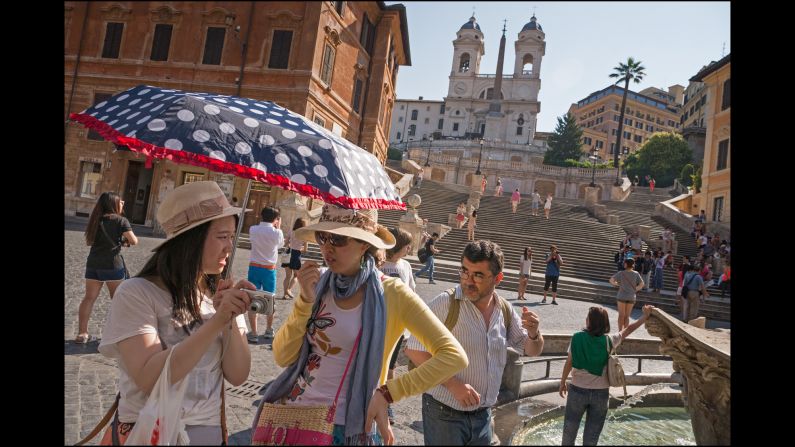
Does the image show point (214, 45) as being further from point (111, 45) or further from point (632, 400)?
point (632, 400)

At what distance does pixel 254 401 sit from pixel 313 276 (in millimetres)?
2693

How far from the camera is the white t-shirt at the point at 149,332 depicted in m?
1.67

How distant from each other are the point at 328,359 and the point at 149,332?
686 mm

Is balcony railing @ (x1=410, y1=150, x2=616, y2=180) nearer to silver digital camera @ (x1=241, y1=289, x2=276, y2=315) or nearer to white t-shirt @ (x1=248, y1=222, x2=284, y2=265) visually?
white t-shirt @ (x1=248, y1=222, x2=284, y2=265)

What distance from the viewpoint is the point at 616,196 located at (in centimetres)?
3484

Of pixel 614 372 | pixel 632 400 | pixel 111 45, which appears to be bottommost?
pixel 632 400

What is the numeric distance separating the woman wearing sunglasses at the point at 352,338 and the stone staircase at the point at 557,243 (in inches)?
455

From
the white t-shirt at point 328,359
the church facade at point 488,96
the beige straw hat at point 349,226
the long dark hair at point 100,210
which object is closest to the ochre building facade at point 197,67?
the long dark hair at point 100,210

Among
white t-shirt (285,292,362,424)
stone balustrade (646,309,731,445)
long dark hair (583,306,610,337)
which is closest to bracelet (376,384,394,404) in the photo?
white t-shirt (285,292,362,424)

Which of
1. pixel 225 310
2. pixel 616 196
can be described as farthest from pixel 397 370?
pixel 616 196

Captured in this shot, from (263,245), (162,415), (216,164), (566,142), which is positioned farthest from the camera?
(566,142)

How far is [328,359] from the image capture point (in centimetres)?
197

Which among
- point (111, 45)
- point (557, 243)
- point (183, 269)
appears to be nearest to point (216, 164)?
point (183, 269)
